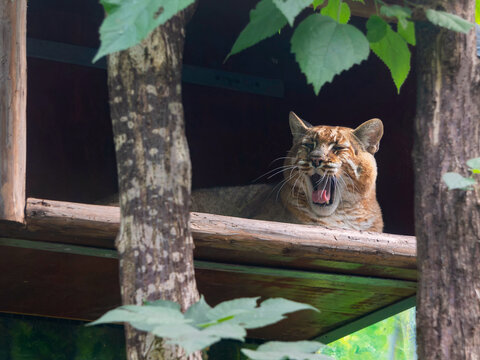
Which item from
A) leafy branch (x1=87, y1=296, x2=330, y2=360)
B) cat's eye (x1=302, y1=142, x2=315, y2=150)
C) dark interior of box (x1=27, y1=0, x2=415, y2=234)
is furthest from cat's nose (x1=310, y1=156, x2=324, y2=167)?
leafy branch (x1=87, y1=296, x2=330, y2=360)

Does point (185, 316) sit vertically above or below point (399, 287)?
below

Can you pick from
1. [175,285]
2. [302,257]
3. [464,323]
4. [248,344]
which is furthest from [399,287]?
[175,285]

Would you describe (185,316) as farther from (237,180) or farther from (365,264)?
(237,180)

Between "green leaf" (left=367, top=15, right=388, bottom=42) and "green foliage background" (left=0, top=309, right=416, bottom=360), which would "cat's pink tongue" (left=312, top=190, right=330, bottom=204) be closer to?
"green foliage background" (left=0, top=309, right=416, bottom=360)

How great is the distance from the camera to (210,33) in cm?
500

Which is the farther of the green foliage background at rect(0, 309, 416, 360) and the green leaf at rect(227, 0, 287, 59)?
the green foliage background at rect(0, 309, 416, 360)

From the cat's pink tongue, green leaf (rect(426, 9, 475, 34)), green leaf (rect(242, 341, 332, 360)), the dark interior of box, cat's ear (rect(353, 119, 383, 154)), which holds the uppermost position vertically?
the dark interior of box

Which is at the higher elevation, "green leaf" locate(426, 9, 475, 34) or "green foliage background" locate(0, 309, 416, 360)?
"green leaf" locate(426, 9, 475, 34)

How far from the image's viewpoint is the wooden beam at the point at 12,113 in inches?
A: 112

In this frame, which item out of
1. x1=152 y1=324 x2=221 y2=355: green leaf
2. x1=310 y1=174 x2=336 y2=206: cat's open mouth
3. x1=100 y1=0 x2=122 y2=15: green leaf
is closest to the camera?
x1=152 y1=324 x2=221 y2=355: green leaf

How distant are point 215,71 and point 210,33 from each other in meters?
0.45

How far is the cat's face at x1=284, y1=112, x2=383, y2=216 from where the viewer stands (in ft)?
13.5

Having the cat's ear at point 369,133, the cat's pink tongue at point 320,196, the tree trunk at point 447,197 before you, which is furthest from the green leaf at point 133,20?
the cat's ear at point 369,133

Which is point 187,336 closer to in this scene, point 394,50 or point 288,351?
point 288,351
